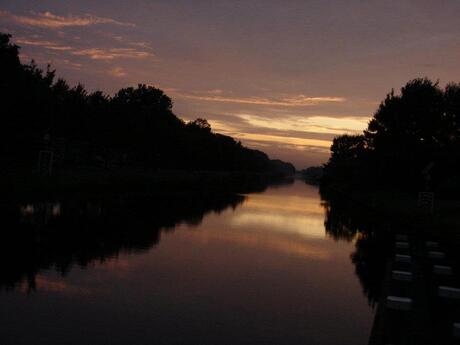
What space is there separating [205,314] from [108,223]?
16374 millimetres

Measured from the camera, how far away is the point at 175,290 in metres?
15.5

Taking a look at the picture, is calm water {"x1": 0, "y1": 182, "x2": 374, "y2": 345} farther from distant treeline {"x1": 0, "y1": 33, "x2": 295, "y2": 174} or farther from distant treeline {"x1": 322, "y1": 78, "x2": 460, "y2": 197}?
distant treeline {"x1": 322, "y1": 78, "x2": 460, "y2": 197}

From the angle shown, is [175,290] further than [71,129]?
No

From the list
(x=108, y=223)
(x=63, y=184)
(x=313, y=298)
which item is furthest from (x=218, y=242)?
(x=63, y=184)

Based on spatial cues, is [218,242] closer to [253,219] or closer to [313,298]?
[313,298]

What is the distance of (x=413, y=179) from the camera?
62.6m

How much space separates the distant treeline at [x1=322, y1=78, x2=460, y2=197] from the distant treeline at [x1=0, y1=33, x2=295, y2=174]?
39.1m

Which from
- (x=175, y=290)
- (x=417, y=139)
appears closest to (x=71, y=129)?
(x=417, y=139)

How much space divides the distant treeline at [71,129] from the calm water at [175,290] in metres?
25.6

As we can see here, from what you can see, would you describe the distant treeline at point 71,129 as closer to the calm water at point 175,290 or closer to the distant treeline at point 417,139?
the calm water at point 175,290

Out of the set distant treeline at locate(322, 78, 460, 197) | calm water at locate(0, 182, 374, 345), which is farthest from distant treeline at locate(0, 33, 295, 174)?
distant treeline at locate(322, 78, 460, 197)

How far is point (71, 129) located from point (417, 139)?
45.3 meters

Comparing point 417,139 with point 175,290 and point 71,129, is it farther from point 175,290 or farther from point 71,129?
point 175,290

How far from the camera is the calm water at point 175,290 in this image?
11656mm
